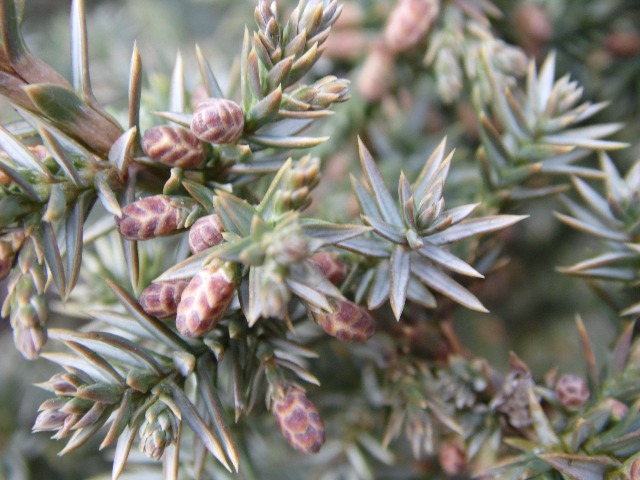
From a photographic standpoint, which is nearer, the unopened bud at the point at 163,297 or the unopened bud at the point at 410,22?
the unopened bud at the point at 163,297

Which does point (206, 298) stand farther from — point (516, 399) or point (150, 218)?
point (516, 399)

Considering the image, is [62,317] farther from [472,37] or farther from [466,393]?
[472,37]

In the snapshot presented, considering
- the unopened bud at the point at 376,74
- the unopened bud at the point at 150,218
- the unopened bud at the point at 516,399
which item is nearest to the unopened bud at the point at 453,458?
the unopened bud at the point at 516,399

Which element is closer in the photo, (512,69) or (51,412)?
(51,412)

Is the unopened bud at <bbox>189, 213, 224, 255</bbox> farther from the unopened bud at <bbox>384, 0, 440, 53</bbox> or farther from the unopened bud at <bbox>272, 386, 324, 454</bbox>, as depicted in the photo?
the unopened bud at <bbox>384, 0, 440, 53</bbox>

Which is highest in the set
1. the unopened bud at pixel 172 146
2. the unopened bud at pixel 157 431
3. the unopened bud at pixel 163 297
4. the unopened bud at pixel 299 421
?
the unopened bud at pixel 172 146

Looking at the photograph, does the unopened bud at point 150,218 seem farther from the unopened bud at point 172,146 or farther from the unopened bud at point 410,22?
the unopened bud at point 410,22

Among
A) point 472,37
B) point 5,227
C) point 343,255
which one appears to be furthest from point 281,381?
point 472,37
